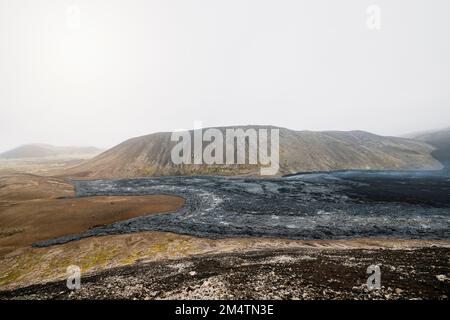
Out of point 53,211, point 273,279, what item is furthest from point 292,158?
point 273,279

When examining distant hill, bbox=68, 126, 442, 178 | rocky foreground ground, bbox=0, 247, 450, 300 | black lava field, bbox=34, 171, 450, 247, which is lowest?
black lava field, bbox=34, 171, 450, 247

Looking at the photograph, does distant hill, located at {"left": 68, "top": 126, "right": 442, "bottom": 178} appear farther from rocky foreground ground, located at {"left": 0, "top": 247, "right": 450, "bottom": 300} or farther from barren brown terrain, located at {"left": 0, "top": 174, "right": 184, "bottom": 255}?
rocky foreground ground, located at {"left": 0, "top": 247, "right": 450, "bottom": 300}

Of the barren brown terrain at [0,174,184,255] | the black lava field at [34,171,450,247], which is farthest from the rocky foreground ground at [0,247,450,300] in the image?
the barren brown terrain at [0,174,184,255]

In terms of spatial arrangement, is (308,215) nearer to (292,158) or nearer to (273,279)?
(273,279)

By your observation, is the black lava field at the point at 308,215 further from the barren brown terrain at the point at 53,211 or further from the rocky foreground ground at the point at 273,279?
the rocky foreground ground at the point at 273,279

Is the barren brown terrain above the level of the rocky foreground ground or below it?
below
